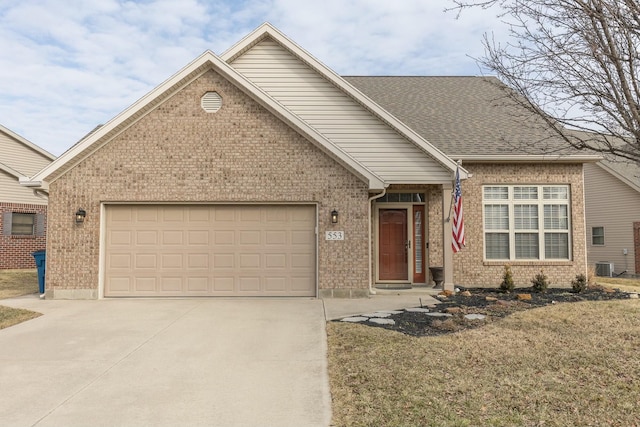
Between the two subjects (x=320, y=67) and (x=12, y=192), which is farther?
(x=12, y=192)

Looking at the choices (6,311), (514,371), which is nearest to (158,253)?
(6,311)

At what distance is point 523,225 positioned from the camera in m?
13.7

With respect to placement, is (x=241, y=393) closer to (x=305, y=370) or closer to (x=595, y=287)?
(x=305, y=370)

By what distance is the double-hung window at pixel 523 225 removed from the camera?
1362cm

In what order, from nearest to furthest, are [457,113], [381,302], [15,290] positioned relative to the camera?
[381,302]
[15,290]
[457,113]

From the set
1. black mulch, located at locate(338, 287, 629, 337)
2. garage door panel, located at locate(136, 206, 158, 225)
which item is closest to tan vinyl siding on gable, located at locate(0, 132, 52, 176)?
garage door panel, located at locate(136, 206, 158, 225)

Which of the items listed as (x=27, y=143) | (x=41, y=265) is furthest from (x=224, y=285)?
(x=27, y=143)

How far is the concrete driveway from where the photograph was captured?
455cm

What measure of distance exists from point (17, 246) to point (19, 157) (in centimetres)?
538

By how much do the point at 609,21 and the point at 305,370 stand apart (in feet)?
18.2

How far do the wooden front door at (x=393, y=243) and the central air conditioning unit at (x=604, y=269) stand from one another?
12088 mm

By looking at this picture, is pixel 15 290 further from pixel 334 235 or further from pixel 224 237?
pixel 334 235

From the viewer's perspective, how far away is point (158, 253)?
455 inches

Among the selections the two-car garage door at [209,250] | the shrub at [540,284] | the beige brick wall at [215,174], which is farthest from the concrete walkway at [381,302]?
the shrub at [540,284]
